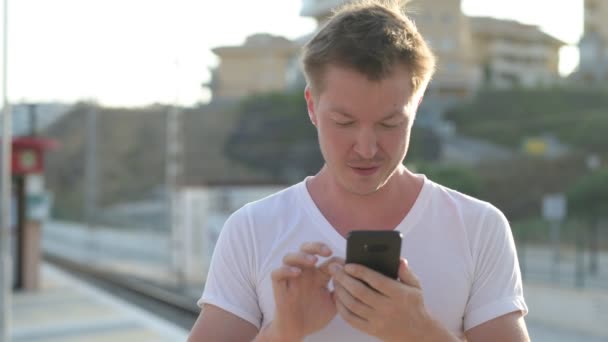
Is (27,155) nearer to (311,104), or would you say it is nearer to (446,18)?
(311,104)

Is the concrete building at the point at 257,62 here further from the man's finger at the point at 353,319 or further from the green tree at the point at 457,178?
the man's finger at the point at 353,319

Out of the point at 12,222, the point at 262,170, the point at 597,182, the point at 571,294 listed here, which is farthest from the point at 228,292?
the point at 262,170

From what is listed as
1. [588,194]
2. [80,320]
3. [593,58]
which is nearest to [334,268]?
[80,320]

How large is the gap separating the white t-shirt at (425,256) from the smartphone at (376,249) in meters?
0.26

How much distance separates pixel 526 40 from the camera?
9494 centimetres

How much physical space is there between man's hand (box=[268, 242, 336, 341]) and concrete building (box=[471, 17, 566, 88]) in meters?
86.3

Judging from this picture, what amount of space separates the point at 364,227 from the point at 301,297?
1.00 feet

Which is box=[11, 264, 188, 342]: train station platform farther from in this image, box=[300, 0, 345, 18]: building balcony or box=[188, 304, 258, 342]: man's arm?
box=[300, 0, 345, 18]: building balcony

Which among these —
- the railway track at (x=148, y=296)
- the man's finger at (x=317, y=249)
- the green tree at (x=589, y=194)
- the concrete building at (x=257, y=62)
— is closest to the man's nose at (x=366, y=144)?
the man's finger at (x=317, y=249)

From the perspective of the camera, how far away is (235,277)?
7.34 ft

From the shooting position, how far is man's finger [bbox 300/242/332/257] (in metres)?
1.95

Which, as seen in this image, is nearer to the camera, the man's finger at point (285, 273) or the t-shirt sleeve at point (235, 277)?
the man's finger at point (285, 273)

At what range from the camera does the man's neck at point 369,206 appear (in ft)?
7.41

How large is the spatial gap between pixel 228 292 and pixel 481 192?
46.9 metres
